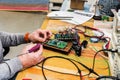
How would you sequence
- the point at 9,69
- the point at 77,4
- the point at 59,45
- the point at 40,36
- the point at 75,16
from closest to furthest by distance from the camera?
the point at 9,69, the point at 59,45, the point at 40,36, the point at 75,16, the point at 77,4

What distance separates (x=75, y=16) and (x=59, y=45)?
586mm

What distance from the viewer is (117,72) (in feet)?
2.96

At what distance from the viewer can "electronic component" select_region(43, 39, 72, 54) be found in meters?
1.15

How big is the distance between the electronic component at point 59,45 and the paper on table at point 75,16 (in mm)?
412

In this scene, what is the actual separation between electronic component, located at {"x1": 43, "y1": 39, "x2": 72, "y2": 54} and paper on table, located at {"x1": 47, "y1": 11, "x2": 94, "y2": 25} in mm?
412

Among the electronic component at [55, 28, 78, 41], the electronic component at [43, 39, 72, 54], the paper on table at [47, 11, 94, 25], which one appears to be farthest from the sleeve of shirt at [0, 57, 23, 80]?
the paper on table at [47, 11, 94, 25]

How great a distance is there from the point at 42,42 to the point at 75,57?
222 millimetres

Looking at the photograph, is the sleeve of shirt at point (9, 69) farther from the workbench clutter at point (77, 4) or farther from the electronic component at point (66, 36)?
the workbench clutter at point (77, 4)

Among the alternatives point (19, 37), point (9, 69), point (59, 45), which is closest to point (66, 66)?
point (59, 45)

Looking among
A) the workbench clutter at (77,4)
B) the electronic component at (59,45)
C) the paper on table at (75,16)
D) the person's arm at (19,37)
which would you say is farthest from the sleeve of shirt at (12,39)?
the workbench clutter at (77,4)

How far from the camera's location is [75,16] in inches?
67.1

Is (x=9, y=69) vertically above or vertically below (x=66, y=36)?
below

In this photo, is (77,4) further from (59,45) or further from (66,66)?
(66,66)

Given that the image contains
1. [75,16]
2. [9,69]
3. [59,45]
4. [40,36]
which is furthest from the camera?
[75,16]
